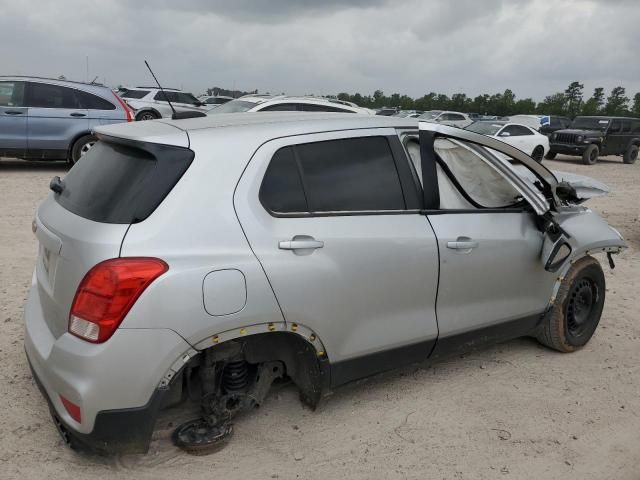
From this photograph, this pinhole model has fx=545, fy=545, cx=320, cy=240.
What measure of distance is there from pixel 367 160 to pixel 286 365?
1.20 m

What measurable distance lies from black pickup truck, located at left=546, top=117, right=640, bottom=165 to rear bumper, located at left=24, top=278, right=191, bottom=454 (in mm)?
19830

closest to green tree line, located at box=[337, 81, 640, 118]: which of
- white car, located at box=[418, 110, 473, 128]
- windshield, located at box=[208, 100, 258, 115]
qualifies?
white car, located at box=[418, 110, 473, 128]

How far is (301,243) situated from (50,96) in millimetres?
9541

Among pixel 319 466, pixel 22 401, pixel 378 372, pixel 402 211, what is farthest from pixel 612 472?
pixel 22 401

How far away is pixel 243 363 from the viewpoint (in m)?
2.85

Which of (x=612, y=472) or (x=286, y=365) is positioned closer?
(x=612, y=472)

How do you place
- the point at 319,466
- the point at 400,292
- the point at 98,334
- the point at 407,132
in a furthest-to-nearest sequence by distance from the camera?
the point at 407,132
the point at 400,292
the point at 319,466
the point at 98,334

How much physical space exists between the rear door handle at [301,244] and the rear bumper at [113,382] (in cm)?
62

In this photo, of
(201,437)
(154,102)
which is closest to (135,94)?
(154,102)

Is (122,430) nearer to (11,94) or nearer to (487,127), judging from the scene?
(11,94)

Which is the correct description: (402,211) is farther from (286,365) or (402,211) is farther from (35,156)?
(35,156)

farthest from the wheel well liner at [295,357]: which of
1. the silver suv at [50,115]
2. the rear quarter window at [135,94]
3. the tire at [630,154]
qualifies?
the tire at [630,154]

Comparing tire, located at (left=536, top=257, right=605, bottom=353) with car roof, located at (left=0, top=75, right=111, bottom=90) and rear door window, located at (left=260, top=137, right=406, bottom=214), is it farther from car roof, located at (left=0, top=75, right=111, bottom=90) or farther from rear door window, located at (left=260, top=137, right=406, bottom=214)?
car roof, located at (left=0, top=75, right=111, bottom=90)

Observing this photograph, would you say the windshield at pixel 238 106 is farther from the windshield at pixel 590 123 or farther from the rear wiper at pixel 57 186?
the windshield at pixel 590 123
